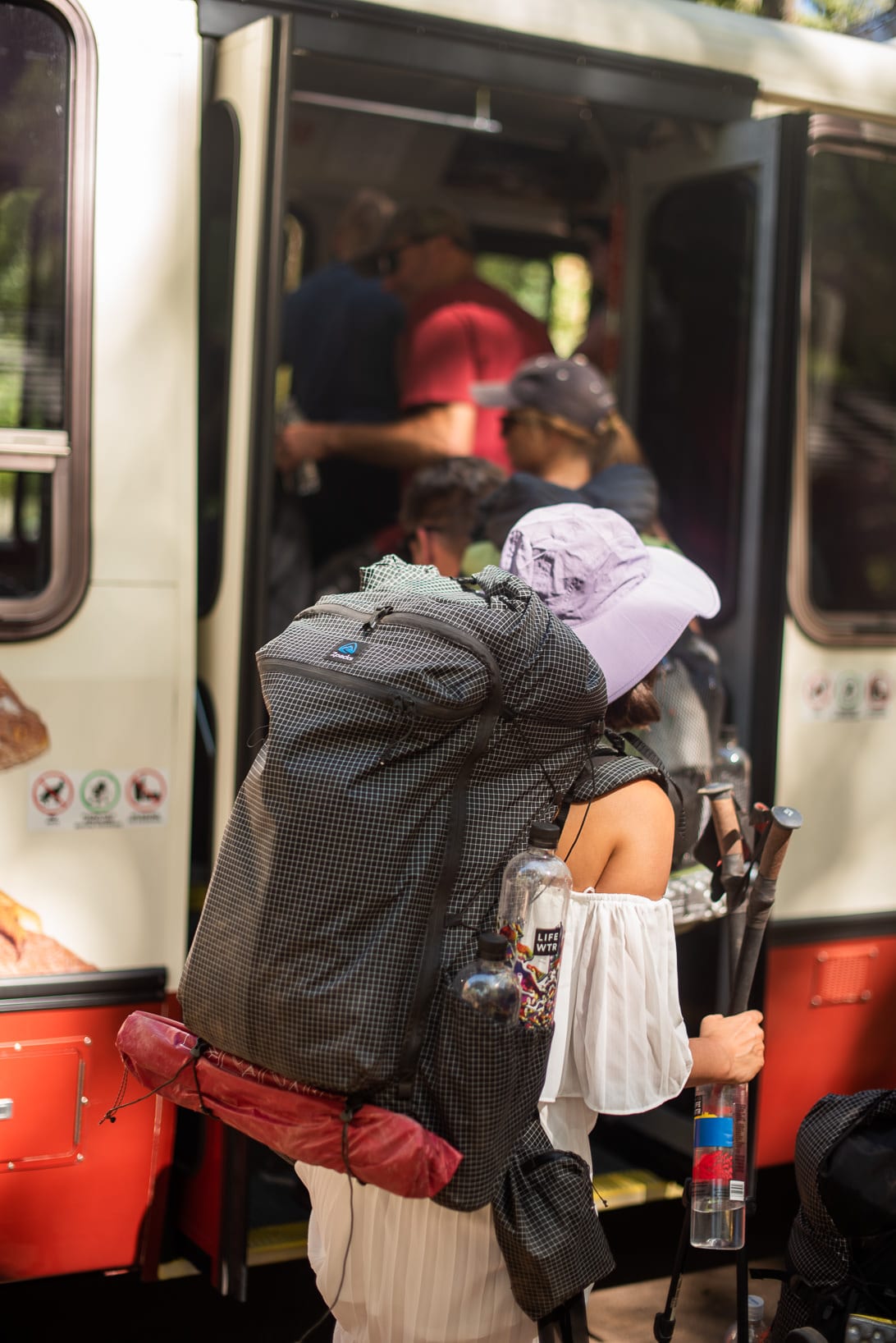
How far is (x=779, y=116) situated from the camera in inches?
130

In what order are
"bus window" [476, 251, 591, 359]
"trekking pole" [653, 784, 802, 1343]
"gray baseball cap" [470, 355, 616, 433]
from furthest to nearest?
"bus window" [476, 251, 591, 359] < "gray baseball cap" [470, 355, 616, 433] < "trekking pole" [653, 784, 802, 1343]

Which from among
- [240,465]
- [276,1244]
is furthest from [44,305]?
[276,1244]

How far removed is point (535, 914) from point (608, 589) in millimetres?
695

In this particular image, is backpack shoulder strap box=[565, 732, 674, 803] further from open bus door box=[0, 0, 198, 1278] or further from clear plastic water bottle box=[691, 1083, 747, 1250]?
open bus door box=[0, 0, 198, 1278]

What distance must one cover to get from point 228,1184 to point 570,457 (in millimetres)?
2146

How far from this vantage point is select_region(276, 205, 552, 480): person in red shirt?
4.34 meters

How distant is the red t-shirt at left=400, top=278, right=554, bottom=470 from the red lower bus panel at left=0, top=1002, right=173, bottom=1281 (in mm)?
2268

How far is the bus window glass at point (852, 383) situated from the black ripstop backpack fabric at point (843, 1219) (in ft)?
4.81

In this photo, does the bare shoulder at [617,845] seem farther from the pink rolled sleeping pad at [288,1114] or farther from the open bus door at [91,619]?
the open bus door at [91,619]

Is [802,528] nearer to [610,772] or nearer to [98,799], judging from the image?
[610,772]

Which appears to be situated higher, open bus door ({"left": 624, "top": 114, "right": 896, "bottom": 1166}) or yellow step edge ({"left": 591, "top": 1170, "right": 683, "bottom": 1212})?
open bus door ({"left": 624, "top": 114, "right": 896, "bottom": 1166})

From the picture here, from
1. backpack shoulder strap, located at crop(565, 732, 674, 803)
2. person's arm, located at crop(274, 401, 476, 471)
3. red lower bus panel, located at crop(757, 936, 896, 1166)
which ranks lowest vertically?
red lower bus panel, located at crop(757, 936, 896, 1166)

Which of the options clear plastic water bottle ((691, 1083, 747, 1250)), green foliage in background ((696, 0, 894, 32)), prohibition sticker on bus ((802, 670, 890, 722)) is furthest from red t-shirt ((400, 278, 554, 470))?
green foliage in background ((696, 0, 894, 32))

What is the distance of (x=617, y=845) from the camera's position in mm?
2043
